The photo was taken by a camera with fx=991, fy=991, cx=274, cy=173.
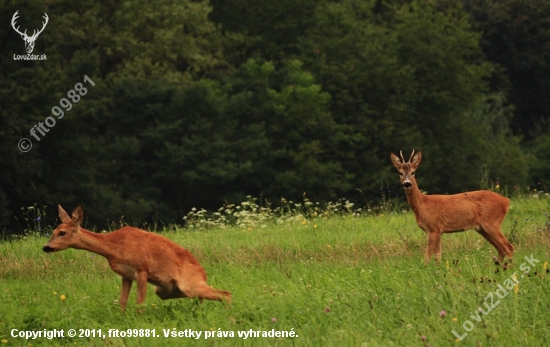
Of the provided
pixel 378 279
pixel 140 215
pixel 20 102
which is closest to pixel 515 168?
pixel 140 215

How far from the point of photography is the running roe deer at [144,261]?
8617 millimetres

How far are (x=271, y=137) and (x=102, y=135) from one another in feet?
24.6

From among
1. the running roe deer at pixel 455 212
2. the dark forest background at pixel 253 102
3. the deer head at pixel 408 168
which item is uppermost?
the dark forest background at pixel 253 102

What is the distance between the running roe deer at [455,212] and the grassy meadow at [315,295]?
219mm

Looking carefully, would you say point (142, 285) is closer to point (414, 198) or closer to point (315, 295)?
point (315, 295)

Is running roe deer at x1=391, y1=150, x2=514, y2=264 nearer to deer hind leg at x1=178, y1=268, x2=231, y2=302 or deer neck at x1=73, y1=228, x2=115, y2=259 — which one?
deer hind leg at x1=178, y1=268, x2=231, y2=302

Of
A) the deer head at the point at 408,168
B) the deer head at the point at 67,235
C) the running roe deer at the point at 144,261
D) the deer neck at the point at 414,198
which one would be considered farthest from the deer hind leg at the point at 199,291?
the deer neck at the point at 414,198

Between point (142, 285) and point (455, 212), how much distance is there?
4.65 metres

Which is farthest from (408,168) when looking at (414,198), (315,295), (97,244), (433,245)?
(97,244)

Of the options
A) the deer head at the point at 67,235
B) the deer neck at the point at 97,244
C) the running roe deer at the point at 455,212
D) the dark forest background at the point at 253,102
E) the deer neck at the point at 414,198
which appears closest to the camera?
the deer neck at the point at 97,244

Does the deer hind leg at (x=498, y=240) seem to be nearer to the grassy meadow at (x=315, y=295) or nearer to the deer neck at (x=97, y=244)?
the grassy meadow at (x=315, y=295)

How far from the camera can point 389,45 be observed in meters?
44.8

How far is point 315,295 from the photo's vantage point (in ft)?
28.1

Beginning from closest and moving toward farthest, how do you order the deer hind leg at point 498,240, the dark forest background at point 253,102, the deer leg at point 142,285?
the deer leg at point 142,285, the deer hind leg at point 498,240, the dark forest background at point 253,102
